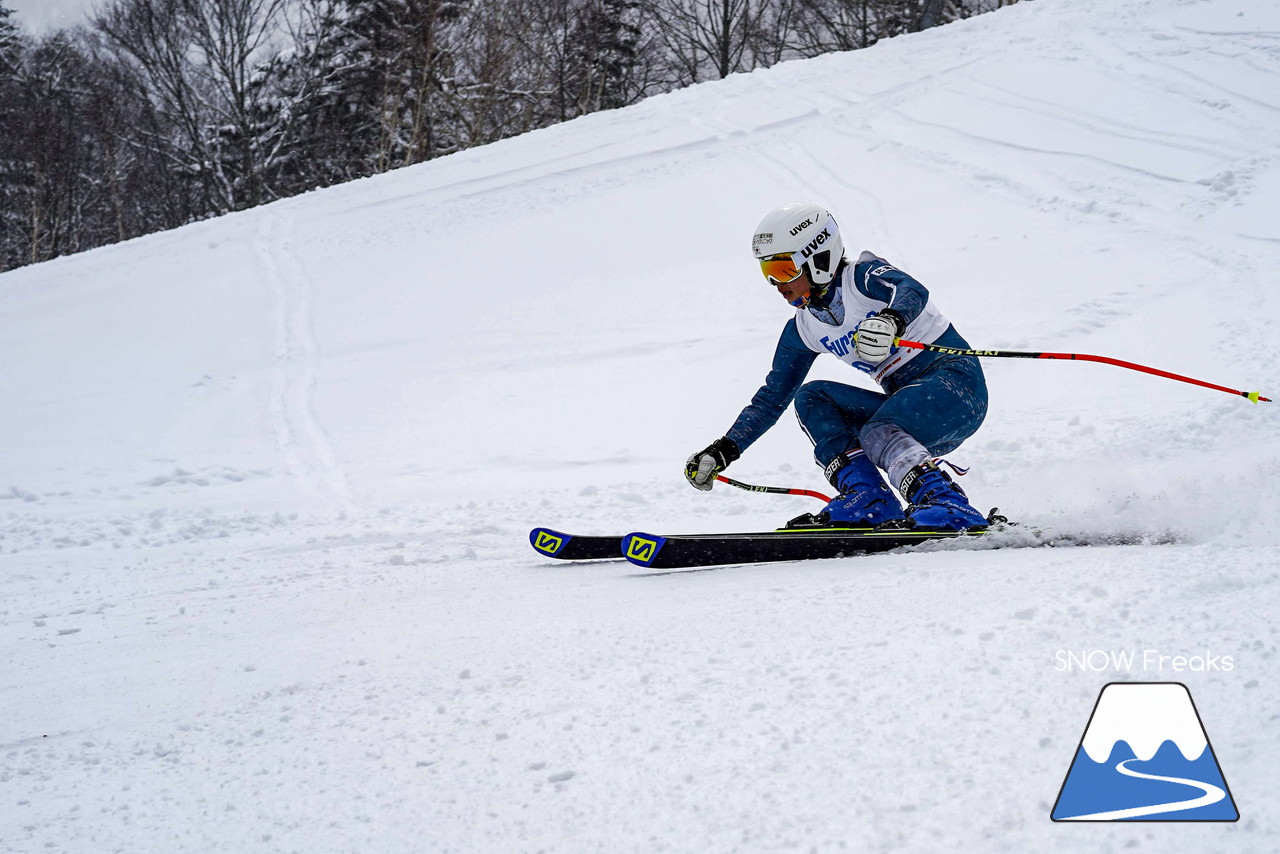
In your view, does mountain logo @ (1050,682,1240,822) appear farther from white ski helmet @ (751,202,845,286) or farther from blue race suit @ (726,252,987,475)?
white ski helmet @ (751,202,845,286)

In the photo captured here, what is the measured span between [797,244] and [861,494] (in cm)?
108

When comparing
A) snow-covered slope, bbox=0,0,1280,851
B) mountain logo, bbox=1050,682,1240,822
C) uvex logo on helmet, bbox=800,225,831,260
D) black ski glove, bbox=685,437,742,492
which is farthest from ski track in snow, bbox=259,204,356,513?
mountain logo, bbox=1050,682,1240,822

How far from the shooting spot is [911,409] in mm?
3637

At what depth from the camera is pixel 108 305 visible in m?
10.9

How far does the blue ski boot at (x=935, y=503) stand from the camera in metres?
3.41

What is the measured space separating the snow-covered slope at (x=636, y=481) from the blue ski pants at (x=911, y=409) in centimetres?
50

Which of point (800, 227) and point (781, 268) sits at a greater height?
point (800, 227)

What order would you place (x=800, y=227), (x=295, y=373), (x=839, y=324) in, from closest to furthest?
(x=800, y=227) < (x=839, y=324) < (x=295, y=373)

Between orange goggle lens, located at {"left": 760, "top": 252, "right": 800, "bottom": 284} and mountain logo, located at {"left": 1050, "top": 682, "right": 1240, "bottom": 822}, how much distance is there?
2293 mm

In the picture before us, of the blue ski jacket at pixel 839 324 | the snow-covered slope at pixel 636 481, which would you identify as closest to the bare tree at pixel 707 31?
the snow-covered slope at pixel 636 481

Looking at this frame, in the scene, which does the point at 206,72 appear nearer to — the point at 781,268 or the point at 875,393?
the point at 781,268

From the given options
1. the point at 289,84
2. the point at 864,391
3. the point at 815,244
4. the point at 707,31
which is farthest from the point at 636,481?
the point at 707,31

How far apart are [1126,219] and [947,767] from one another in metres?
9.61

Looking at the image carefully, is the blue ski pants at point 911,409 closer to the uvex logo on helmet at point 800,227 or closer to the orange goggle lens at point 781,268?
the orange goggle lens at point 781,268
